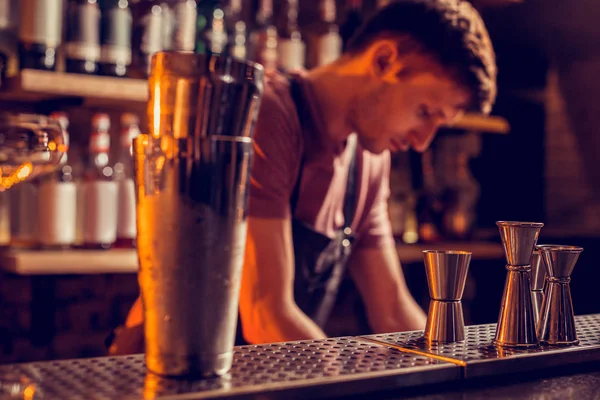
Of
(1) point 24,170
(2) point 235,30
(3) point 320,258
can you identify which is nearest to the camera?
(1) point 24,170

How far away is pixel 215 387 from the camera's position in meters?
0.60

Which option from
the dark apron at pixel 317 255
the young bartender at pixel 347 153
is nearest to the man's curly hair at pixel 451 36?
the young bartender at pixel 347 153

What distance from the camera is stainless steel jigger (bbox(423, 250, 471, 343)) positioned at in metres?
0.80

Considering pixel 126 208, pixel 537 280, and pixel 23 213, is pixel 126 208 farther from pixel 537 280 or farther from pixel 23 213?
pixel 537 280

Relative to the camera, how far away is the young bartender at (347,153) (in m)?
1.27

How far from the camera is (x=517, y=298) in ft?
2.73

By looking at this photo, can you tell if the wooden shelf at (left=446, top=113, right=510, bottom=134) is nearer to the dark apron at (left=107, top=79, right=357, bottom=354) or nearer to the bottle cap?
the dark apron at (left=107, top=79, right=357, bottom=354)

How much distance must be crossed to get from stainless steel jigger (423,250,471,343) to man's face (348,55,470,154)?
648 millimetres

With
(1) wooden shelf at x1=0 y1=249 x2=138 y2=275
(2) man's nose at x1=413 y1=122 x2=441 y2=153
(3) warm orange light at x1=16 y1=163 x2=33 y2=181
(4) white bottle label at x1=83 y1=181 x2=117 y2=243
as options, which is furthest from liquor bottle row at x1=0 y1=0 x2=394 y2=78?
(3) warm orange light at x1=16 y1=163 x2=33 y2=181

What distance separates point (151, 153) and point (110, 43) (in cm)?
129

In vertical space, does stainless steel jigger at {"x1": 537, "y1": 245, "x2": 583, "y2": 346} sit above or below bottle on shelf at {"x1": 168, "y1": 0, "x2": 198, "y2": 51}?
below

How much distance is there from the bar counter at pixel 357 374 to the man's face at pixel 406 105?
63 cm

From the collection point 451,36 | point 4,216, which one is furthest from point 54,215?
point 451,36

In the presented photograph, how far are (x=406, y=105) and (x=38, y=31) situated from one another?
0.89 metres
